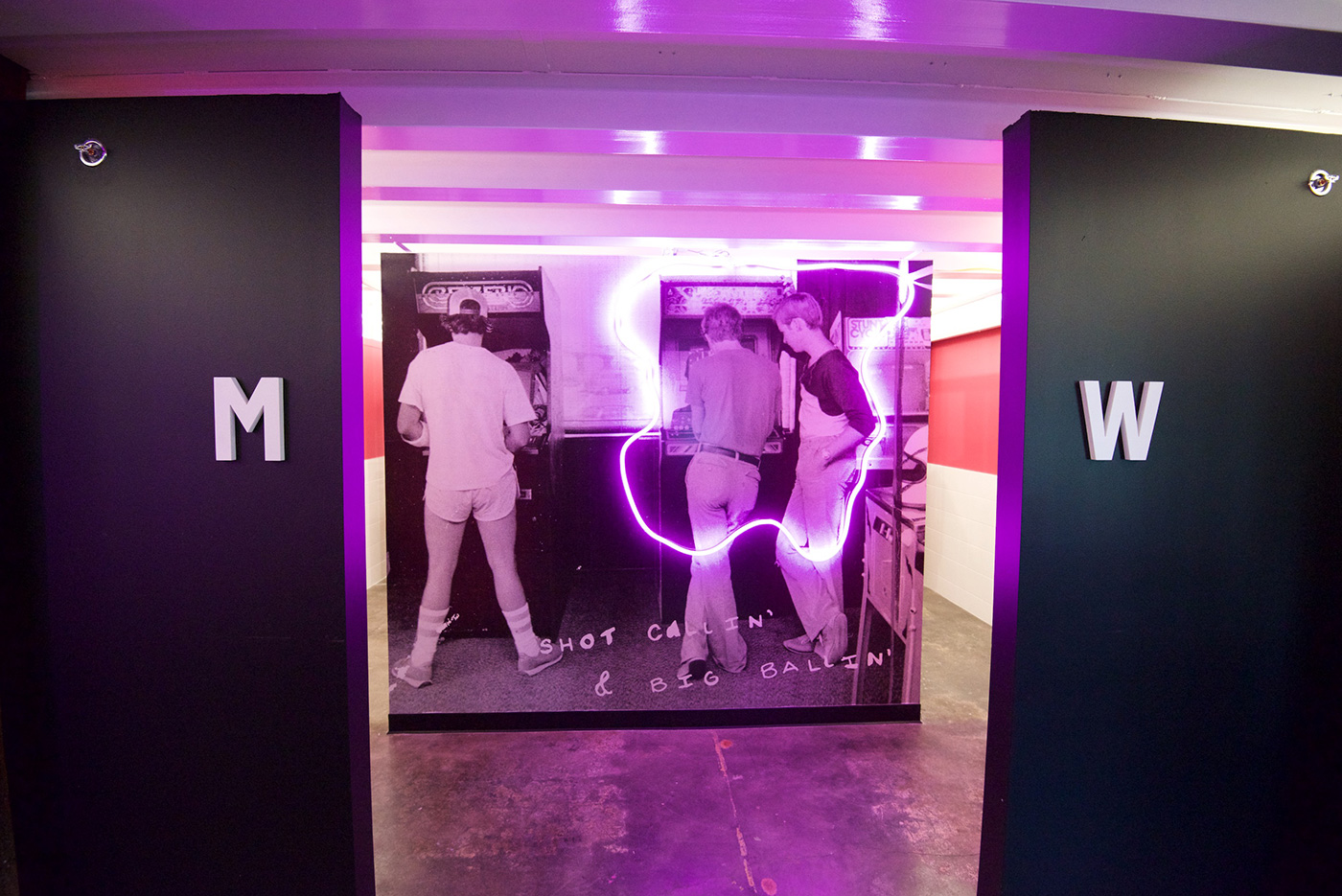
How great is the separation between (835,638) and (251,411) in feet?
11.3

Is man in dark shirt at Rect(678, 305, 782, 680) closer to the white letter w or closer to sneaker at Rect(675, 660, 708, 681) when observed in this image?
sneaker at Rect(675, 660, 708, 681)

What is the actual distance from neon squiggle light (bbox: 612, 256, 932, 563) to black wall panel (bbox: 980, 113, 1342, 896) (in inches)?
60.8

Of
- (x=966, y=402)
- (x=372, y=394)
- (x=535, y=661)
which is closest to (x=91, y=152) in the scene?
(x=535, y=661)

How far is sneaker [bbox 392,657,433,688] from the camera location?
3324mm

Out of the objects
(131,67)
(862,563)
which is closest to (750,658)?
(862,563)

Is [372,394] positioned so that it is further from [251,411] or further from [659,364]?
[251,411]

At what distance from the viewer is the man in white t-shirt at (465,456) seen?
3260 mm

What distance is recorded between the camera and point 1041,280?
5.64 feet

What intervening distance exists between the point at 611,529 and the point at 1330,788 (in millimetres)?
3376

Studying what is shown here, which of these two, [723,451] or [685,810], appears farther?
[723,451]

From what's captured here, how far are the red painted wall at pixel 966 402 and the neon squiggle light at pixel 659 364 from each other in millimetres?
1701

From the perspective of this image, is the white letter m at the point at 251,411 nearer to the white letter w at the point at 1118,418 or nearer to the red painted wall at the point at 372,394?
the white letter w at the point at 1118,418

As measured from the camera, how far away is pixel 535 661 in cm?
337

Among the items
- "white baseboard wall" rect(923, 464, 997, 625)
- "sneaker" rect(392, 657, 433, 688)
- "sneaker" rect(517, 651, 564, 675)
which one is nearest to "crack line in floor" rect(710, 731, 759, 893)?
"sneaker" rect(517, 651, 564, 675)
